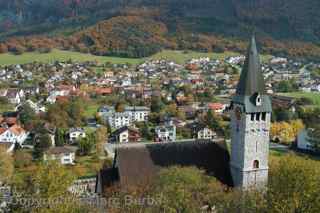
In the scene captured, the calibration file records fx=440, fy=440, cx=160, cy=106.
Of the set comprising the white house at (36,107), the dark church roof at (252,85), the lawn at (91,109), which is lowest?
the lawn at (91,109)

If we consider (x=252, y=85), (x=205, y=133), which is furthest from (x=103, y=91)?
(x=252, y=85)

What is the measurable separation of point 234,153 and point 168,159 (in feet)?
14.7

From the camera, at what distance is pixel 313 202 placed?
21406 millimetres

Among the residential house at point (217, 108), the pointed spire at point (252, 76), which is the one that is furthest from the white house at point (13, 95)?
the pointed spire at point (252, 76)

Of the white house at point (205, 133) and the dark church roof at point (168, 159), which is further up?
the dark church roof at point (168, 159)

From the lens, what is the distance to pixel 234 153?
97.8 ft

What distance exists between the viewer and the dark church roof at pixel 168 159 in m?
29.5

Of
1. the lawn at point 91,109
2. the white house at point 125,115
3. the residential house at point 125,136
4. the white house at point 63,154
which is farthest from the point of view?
the lawn at point 91,109

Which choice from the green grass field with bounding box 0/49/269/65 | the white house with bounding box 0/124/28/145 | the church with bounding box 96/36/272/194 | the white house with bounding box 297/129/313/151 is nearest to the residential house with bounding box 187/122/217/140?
the white house with bounding box 297/129/313/151

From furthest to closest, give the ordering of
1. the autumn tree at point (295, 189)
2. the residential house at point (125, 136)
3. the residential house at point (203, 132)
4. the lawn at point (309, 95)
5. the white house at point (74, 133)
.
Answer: the lawn at point (309, 95) → the residential house at point (203, 132) → the residential house at point (125, 136) → the white house at point (74, 133) → the autumn tree at point (295, 189)

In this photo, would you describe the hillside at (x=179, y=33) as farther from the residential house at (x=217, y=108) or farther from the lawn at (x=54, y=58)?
the residential house at (x=217, y=108)

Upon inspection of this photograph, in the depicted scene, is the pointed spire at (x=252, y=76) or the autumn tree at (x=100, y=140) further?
the autumn tree at (x=100, y=140)

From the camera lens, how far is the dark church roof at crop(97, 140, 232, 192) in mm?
29469

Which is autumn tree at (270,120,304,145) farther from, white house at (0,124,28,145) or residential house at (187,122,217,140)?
white house at (0,124,28,145)
